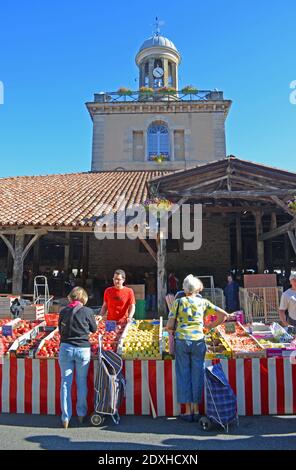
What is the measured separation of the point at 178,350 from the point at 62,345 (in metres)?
1.40

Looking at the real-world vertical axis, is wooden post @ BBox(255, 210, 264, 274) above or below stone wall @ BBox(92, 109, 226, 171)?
below

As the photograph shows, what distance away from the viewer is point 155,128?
70.6 feet

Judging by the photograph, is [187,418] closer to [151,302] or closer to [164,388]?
[164,388]

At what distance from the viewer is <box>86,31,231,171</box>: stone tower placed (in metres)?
20.9

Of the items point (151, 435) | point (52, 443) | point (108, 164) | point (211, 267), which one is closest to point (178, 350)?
point (151, 435)

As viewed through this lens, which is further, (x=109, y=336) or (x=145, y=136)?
(x=145, y=136)

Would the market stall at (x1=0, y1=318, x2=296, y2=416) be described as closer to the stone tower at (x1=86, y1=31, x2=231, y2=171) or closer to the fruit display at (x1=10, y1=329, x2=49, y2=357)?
the fruit display at (x1=10, y1=329, x2=49, y2=357)

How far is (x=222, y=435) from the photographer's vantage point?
13.0 ft

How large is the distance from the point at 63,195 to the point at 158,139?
32.0 feet

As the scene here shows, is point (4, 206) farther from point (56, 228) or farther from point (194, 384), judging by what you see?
point (194, 384)

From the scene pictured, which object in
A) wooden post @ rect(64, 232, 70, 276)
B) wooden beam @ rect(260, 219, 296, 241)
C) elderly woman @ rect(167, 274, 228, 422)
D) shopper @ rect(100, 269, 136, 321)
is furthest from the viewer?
wooden post @ rect(64, 232, 70, 276)

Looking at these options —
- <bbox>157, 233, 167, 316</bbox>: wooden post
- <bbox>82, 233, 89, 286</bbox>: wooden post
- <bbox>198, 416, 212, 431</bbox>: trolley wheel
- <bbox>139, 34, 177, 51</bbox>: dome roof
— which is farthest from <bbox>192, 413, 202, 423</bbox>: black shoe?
<bbox>139, 34, 177, 51</bbox>: dome roof

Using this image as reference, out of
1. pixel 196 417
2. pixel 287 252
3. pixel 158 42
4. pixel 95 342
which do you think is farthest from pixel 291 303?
pixel 158 42

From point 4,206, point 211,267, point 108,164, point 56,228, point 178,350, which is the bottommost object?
point 178,350
